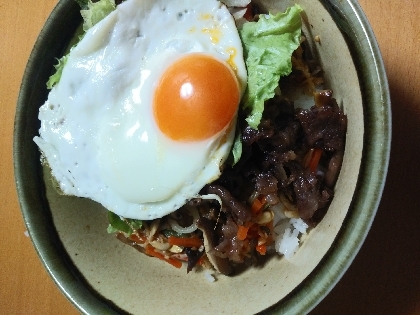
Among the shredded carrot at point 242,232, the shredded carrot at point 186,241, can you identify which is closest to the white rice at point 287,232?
the shredded carrot at point 242,232

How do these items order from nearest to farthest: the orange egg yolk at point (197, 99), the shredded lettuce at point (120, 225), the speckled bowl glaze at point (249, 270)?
the speckled bowl glaze at point (249, 270)
the orange egg yolk at point (197, 99)
the shredded lettuce at point (120, 225)

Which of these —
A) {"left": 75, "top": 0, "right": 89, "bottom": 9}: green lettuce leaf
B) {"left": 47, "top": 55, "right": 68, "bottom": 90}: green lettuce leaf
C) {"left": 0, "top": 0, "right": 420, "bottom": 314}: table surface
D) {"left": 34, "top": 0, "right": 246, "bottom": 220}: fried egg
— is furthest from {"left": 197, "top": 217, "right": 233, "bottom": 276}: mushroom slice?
{"left": 75, "top": 0, "right": 89, "bottom": 9}: green lettuce leaf

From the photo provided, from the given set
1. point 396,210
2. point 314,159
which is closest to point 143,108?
point 314,159

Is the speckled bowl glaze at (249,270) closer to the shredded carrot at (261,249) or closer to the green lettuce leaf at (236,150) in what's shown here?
the shredded carrot at (261,249)

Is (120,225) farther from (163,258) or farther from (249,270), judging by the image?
(249,270)

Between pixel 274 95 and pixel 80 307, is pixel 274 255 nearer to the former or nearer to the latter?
pixel 274 95

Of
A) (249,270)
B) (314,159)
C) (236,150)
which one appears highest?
(236,150)

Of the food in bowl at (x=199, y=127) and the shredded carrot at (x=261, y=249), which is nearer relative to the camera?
the food in bowl at (x=199, y=127)
